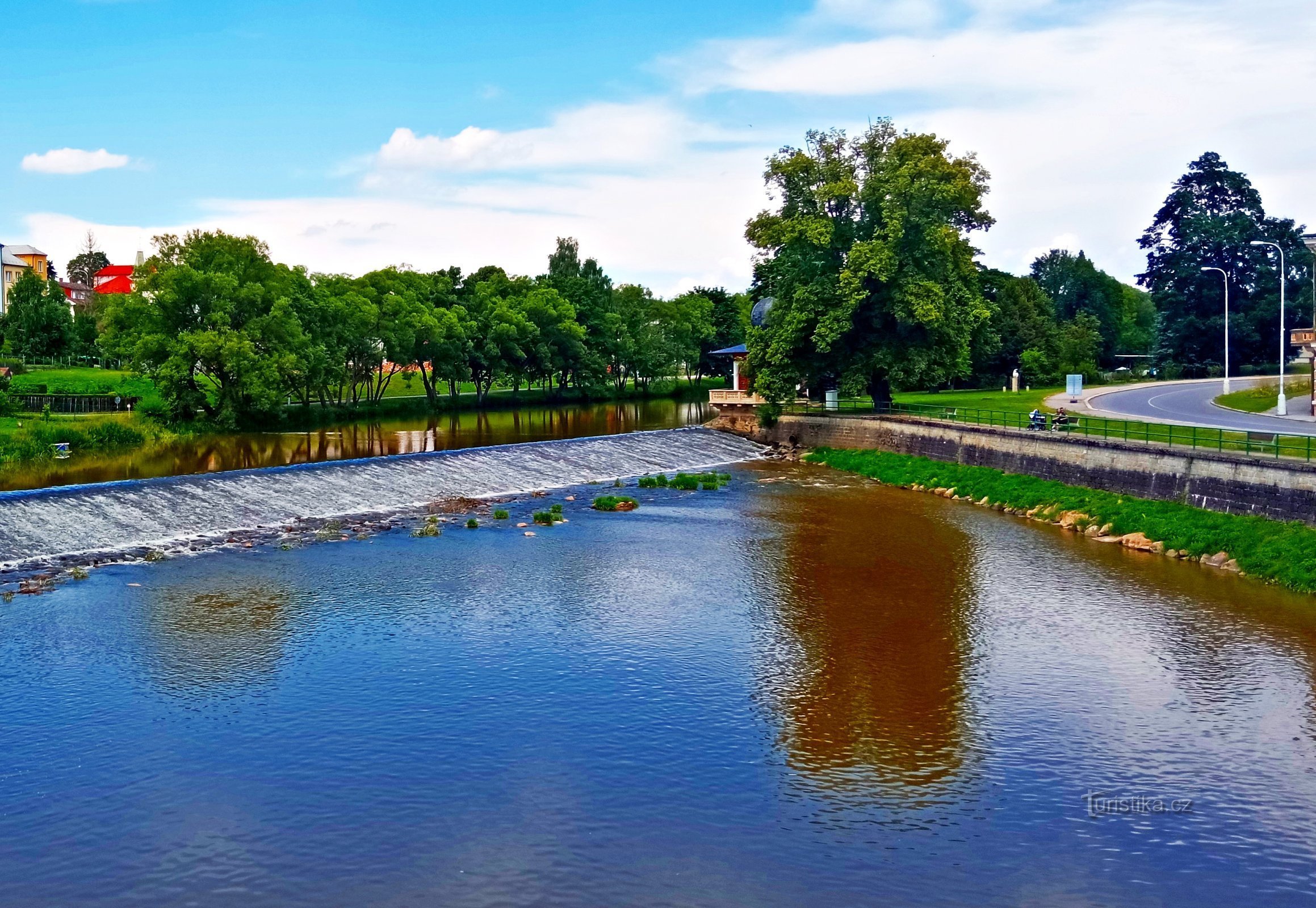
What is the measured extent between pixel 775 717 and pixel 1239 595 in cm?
1708

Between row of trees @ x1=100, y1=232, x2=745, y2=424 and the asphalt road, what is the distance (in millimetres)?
51017

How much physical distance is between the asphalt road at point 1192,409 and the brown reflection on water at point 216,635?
118 ft

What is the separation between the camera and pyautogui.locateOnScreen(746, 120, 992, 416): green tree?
65.9 metres

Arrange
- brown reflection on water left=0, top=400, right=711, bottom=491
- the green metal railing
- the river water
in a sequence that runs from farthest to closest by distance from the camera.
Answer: brown reflection on water left=0, top=400, right=711, bottom=491 < the green metal railing < the river water

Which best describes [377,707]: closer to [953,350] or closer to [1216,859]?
[1216,859]

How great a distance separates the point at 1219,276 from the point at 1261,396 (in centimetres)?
3946

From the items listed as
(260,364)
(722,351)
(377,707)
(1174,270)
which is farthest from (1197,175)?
(377,707)

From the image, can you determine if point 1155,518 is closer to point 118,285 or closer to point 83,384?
point 83,384

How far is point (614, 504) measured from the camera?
48.0 m

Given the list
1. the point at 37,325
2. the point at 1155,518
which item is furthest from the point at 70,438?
the point at 37,325

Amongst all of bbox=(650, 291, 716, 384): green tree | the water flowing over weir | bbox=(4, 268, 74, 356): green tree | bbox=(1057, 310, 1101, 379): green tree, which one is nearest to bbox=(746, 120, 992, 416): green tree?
the water flowing over weir

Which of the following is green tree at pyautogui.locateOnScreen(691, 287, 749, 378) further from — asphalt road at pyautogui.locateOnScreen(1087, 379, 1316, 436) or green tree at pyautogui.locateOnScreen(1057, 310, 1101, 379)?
asphalt road at pyautogui.locateOnScreen(1087, 379, 1316, 436)

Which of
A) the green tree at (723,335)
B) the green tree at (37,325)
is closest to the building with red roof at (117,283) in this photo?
the green tree at (37,325)

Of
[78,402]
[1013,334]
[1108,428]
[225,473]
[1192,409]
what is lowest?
[225,473]
